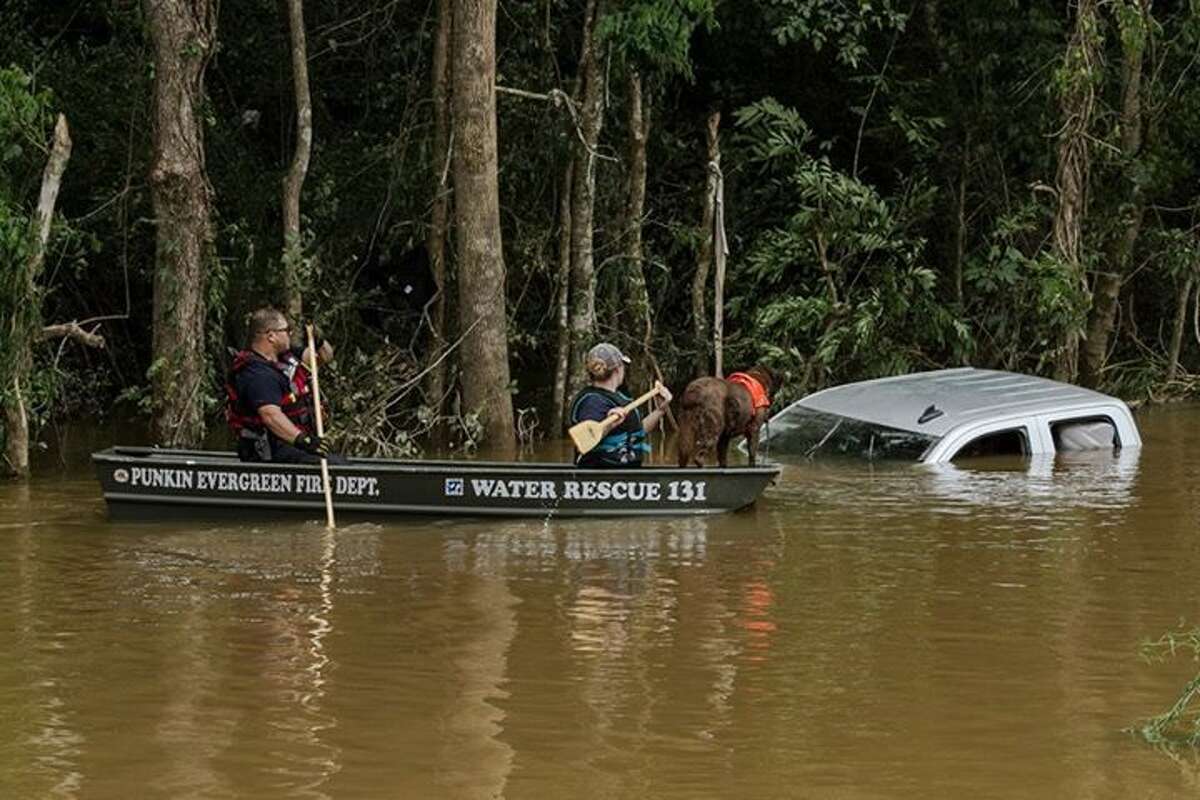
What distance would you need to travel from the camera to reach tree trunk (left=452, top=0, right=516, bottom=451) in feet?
74.5

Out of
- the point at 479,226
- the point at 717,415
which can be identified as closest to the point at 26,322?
the point at 479,226

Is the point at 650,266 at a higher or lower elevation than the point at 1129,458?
higher

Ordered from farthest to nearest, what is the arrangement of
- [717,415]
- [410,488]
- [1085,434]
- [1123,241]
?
[1123,241]
[1085,434]
[717,415]
[410,488]

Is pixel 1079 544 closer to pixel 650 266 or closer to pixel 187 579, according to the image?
pixel 187 579

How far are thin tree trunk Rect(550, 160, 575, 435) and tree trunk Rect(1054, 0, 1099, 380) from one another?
517 centimetres

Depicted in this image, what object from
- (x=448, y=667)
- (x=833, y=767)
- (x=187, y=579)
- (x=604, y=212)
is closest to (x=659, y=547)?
(x=187, y=579)

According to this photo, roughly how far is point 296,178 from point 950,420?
23.2 ft

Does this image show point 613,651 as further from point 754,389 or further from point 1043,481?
point 1043,481

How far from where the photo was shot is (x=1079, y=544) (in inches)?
637

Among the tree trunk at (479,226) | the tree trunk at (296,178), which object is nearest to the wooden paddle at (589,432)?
the tree trunk at (479,226)

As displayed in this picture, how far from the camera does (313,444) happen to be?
16938 millimetres

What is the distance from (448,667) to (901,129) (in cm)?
1630

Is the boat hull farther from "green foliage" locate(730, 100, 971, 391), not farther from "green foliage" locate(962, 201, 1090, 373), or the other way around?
"green foliage" locate(962, 201, 1090, 373)

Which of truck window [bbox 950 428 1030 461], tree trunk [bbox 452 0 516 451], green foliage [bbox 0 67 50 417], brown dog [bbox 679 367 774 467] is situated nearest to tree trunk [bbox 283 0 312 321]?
tree trunk [bbox 452 0 516 451]
